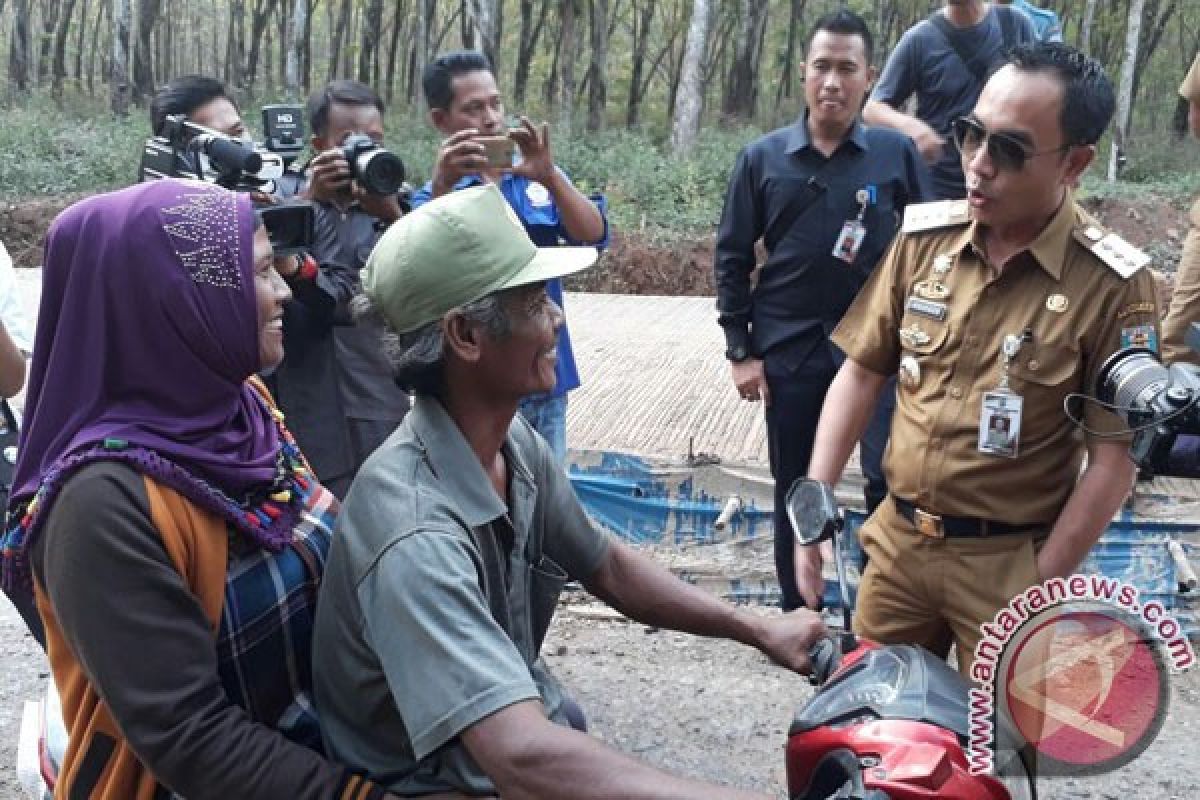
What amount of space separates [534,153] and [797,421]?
1.15m

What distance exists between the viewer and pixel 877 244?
11.7 ft

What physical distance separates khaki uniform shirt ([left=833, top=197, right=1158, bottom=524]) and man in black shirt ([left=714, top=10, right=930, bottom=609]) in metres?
0.99

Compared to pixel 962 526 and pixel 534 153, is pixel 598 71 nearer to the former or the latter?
pixel 534 153

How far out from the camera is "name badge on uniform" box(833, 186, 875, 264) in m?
3.54

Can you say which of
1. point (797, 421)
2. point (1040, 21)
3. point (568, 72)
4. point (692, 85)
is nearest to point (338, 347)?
point (797, 421)

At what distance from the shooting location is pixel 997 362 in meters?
2.37

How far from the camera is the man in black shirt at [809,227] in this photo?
3568 mm

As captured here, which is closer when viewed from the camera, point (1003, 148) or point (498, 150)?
point (1003, 148)

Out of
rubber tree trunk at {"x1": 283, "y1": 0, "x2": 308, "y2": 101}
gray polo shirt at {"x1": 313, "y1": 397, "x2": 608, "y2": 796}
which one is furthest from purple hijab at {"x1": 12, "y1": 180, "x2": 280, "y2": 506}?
rubber tree trunk at {"x1": 283, "y1": 0, "x2": 308, "y2": 101}

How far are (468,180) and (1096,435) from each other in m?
2.08

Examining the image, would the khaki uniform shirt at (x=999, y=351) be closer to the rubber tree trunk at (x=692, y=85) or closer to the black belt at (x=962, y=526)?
the black belt at (x=962, y=526)

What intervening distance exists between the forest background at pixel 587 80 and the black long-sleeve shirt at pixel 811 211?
1.42m

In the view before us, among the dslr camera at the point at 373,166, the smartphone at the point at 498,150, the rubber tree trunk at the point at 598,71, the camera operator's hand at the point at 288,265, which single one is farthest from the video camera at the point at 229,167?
the rubber tree trunk at the point at 598,71

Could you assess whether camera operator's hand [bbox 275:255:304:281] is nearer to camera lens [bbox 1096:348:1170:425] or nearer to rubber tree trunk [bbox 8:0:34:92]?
camera lens [bbox 1096:348:1170:425]
